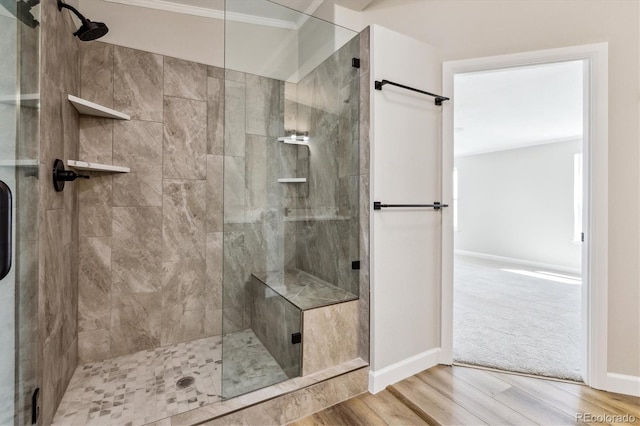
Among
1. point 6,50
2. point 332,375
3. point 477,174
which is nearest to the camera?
point 6,50

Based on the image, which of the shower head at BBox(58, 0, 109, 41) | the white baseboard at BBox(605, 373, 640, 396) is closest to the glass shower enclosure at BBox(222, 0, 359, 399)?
the shower head at BBox(58, 0, 109, 41)

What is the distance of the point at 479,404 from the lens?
5.71 feet

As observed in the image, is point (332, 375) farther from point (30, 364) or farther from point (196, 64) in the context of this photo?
point (196, 64)

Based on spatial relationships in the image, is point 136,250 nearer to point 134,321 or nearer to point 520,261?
point 134,321

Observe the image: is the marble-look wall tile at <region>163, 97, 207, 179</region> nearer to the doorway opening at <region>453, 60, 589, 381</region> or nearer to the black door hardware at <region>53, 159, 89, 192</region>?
the black door hardware at <region>53, 159, 89, 192</region>

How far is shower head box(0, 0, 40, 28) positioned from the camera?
3.99ft

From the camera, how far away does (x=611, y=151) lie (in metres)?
1.89

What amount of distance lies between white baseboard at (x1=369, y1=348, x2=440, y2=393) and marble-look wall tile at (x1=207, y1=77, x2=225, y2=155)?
2.13 m

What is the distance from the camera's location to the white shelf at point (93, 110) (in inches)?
73.4

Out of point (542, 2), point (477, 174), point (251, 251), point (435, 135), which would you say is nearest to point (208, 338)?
point (251, 251)

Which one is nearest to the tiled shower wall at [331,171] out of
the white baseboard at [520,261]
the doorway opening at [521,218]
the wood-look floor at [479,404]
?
the wood-look floor at [479,404]

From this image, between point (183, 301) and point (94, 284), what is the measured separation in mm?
643

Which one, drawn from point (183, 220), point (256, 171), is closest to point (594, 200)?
point (256, 171)

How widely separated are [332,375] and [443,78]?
7.15 ft
